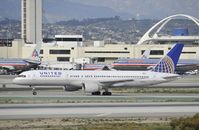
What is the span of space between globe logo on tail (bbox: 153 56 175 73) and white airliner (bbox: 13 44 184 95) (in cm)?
115

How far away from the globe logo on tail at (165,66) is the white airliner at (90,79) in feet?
3.78

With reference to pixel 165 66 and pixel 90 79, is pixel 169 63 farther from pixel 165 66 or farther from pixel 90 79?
pixel 90 79

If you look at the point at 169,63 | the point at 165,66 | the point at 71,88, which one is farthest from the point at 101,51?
the point at 71,88

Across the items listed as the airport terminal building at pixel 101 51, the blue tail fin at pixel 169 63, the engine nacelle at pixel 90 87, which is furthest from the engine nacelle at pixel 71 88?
the airport terminal building at pixel 101 51

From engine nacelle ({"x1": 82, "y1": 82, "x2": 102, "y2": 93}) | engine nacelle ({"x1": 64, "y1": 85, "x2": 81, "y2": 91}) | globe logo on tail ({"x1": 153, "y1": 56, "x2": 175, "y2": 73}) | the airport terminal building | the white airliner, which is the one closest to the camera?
engine nacelle ({"x1": 82, "y1": 82, "x2": 102, "y2": 93})

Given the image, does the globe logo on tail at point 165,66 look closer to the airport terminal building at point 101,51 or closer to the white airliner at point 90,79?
the white airliner at point 90,79

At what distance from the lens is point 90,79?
70.2 m

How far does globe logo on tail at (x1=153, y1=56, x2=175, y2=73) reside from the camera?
7475 cm

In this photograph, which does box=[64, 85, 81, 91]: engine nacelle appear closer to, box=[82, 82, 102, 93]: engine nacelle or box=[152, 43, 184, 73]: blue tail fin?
box=[82, 82, 102, 93]: engine nacelle

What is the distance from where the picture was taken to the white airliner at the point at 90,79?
228ft

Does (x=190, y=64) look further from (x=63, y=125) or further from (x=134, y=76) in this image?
(x=63, y=125)

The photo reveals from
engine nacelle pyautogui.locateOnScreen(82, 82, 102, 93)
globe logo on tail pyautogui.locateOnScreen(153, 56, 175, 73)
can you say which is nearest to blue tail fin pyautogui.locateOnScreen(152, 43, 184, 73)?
globe logo on tail pyautogui.locateOnScreen(153, 56, 175, 73)

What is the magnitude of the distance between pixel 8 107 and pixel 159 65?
101 ft

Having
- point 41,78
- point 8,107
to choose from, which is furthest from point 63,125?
point 41,78
